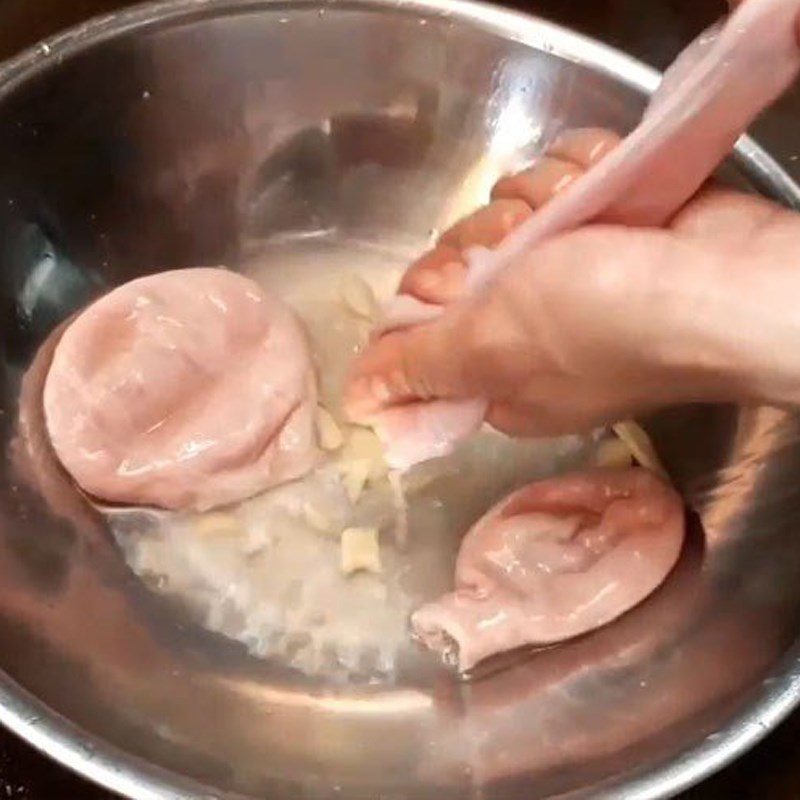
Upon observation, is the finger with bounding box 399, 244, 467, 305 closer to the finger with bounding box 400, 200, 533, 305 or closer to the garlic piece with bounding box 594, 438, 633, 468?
the finger with bounding box 400, 200, 533, 305

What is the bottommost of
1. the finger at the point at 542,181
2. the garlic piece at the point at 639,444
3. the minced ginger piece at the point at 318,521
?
the minced ginger piece at the point at 318,521

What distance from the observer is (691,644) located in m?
0.69

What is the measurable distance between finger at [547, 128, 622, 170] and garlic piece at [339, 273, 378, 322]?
196 mm

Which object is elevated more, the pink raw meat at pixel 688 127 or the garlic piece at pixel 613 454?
the pink raw meat at pixel 688 127

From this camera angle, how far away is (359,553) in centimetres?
75

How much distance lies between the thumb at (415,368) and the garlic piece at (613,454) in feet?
0.43

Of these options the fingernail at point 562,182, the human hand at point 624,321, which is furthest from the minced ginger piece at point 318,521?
the fingernail at point 562,182

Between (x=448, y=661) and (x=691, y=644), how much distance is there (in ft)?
0.41

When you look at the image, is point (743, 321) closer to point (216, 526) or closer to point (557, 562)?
point (557, 562)

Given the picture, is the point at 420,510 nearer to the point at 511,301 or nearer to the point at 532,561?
the point at 532,561

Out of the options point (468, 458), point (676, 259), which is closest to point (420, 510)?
point (468, 458)

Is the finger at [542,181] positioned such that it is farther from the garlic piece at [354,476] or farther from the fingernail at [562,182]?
the garlic piece at [354,476]

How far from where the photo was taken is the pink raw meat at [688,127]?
0.51m

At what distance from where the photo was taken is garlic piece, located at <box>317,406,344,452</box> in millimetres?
797
